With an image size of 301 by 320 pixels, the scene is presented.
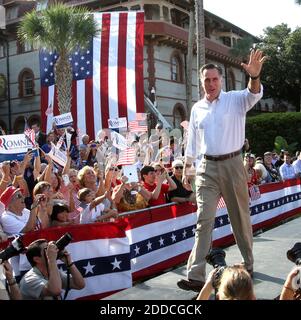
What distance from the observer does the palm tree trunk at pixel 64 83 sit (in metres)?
20.7

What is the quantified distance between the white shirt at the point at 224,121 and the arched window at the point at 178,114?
1046 inches

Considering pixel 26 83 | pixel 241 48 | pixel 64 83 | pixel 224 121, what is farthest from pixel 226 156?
pixel 241 48

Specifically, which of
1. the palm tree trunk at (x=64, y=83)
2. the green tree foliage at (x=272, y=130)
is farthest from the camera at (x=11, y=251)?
the green tree foliage at (x=272, y=130)

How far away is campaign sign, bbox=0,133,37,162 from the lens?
27.7 ft

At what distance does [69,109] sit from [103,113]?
180 cm

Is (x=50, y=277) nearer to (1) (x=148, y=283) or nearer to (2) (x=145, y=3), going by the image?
(1) (x=148, y=283)

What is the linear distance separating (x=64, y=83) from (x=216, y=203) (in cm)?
1720

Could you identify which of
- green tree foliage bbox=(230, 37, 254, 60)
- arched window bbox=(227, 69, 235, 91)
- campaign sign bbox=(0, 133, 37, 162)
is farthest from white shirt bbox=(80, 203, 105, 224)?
arched window bbox=(227, 69, 235, 91)

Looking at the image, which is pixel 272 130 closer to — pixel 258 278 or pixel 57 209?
pixel 57 209

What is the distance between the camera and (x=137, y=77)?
19.0 metres

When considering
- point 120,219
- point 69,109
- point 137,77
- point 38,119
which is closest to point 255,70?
point 120,219

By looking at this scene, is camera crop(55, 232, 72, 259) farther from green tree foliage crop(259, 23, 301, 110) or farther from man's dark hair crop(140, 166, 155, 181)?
green tree foliage crop(259, 23, 301, 110)

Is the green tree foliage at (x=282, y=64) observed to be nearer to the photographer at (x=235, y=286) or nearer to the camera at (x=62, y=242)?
the camera at (x=62, y=242)

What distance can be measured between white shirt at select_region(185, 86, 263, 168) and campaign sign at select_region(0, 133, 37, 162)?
4.83 meters
